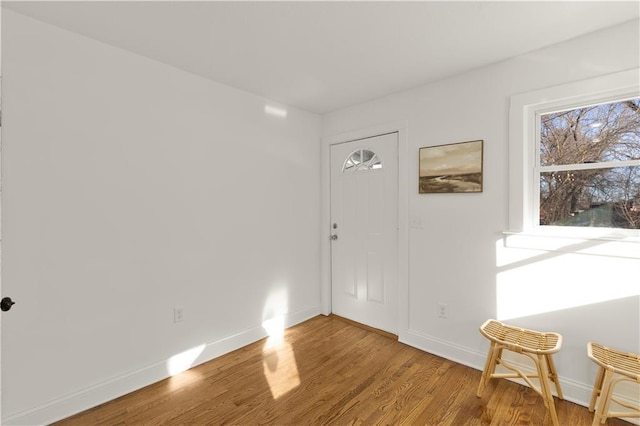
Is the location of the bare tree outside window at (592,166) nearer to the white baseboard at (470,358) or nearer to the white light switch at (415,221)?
the white light switch at (415,221)

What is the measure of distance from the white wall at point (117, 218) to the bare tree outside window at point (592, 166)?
2.33m

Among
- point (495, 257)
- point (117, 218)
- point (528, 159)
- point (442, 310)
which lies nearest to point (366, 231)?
point (442, 310)

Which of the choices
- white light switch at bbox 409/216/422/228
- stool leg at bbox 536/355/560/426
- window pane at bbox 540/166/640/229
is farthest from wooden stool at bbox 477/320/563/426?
white light switch at bbox 409/216/422/228

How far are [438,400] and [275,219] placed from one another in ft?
6.73

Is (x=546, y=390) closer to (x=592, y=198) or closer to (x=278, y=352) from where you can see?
(x=592, y=198)

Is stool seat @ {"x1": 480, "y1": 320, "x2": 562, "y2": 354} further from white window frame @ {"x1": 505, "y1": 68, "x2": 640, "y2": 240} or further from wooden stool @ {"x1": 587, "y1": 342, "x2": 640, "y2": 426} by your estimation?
white window frame @ {"x1": 505, "y1": 68, "x2": 640, "y2": 240}

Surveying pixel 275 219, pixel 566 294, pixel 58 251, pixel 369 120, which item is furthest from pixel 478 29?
pixel 58 251

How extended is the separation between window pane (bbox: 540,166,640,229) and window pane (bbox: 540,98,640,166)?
10cm

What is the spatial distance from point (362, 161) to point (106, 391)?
112 inches

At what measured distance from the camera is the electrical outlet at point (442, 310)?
2578mm

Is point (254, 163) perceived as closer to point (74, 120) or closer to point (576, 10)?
point (74, 120)

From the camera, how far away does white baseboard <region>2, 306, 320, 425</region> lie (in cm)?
176

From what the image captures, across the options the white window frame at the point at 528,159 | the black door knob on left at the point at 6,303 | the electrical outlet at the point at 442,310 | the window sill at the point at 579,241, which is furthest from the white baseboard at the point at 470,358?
the black door knob on left at the point at 6,303

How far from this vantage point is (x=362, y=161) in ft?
10.6
